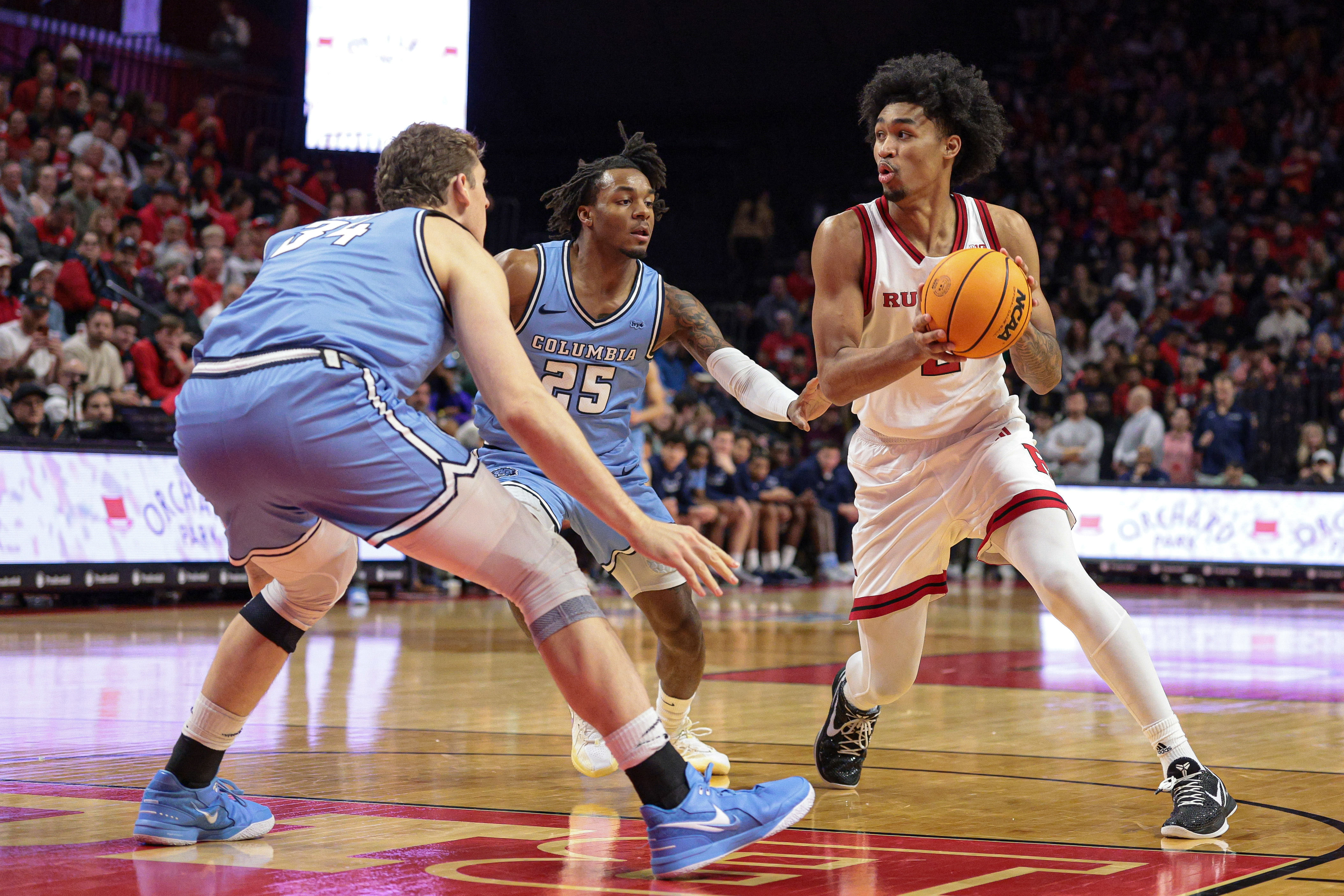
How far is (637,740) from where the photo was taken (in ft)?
11.1

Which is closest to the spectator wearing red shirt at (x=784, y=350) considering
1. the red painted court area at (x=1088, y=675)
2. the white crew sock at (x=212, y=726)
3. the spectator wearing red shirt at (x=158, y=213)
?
the spectator wearing red shirt at (x=158, y=213)

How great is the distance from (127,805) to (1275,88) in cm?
2241

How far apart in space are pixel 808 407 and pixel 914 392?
354 mm

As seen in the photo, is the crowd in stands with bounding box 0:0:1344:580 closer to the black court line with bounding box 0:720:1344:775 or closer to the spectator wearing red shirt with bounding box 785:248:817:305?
the spectator wearing red shirt with bounding box 785:248:817:305

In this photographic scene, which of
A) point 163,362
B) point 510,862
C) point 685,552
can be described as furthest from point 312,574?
point 163,362

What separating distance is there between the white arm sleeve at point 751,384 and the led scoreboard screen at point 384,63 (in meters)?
14.9

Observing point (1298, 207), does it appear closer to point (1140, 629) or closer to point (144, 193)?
point (1140, 629)

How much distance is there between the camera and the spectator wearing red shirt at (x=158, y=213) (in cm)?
1568

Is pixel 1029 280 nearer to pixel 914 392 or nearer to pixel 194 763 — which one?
pixel 914 392

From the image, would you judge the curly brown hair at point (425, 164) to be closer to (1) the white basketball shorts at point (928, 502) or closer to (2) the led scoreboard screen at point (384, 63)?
(1) the white basketball shorts at point (928, 502)

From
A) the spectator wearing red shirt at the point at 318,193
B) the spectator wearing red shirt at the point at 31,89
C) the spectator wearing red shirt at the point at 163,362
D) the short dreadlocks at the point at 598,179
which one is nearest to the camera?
the short dreadlocks at the point at 598,179

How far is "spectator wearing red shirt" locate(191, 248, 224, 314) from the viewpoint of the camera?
1454 centimetres

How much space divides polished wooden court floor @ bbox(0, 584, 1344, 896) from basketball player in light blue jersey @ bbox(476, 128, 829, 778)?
0.58 metres

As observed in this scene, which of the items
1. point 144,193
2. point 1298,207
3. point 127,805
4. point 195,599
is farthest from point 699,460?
point 127,805
